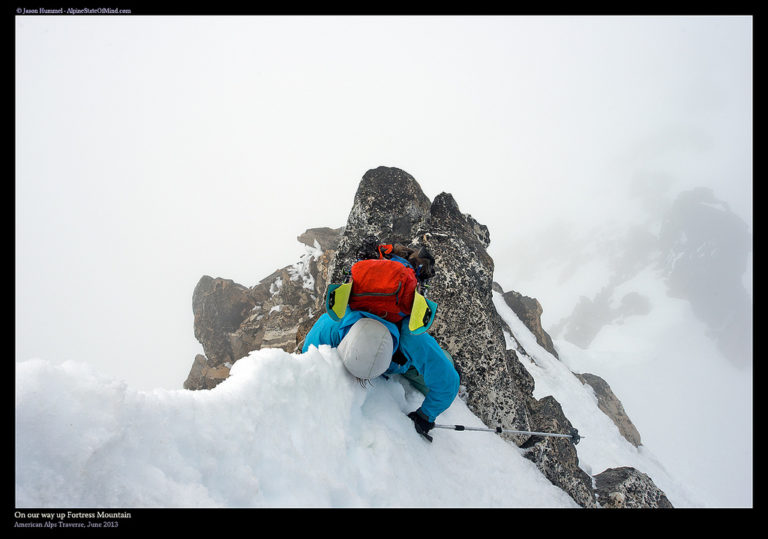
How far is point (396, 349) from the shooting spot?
194 inches

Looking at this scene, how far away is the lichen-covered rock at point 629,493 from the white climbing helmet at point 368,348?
5.84 metres

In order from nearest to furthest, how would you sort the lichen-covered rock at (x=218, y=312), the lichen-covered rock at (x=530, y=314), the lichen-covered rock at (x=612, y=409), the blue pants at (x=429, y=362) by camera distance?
the blue pants at (x=429, y=362)
the lichen-covered rock at (x=612, y=409)
the lichen-covered rock at (x=218, y=312)
the lichen-covered rock at (x=530, y=314)

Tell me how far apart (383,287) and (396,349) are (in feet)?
3.74

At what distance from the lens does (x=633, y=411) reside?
48906 mm

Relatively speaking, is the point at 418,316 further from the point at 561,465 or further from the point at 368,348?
the point at 561,465

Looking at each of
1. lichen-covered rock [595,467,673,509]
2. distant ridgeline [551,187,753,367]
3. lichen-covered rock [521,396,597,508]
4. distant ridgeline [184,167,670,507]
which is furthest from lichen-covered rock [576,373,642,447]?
distant ridgeline [551,187,753,367]

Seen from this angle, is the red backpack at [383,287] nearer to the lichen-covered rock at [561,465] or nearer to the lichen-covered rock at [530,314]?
the lichen-covered rock at [561,465]

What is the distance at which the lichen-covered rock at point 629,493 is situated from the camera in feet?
21.0

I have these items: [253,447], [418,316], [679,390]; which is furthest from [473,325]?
[679,390]

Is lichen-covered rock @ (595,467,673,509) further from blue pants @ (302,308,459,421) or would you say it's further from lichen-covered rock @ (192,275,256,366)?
lichen-covered rock @ (192,275,256,366)

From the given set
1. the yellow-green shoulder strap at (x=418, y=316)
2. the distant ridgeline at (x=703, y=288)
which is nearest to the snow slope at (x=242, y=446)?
the yellow-green shoulder strap at (x=418, y=316)
